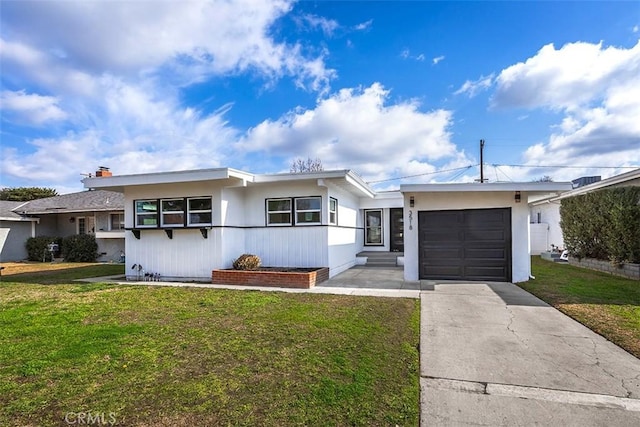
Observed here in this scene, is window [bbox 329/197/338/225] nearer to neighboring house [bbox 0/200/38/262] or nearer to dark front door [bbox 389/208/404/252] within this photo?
dark front door [bbox 389/208/404/252]

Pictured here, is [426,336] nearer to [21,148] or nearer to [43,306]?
[43,306]

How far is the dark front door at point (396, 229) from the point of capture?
15.5 metres

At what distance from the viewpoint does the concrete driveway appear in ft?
9.12

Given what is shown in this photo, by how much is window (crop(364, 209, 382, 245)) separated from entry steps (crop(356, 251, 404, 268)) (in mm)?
1340

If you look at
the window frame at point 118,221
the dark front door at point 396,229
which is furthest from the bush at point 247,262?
the window frame at point 118,221

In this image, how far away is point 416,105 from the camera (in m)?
14.8

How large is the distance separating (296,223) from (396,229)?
692 cm

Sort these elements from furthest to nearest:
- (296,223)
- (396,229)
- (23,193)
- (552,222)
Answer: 1. (23,193)
2. (552,222)
3. (396,229)
4. (296,223)

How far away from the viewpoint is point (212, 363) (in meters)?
3.72

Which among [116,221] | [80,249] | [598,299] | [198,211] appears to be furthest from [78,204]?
[598,299]

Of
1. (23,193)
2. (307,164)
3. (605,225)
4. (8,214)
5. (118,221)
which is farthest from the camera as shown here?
(23,193)

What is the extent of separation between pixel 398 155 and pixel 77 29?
19.0 m

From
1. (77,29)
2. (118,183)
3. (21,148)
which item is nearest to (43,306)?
(118,183)

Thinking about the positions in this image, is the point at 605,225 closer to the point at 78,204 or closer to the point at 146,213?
the point at 146,213
